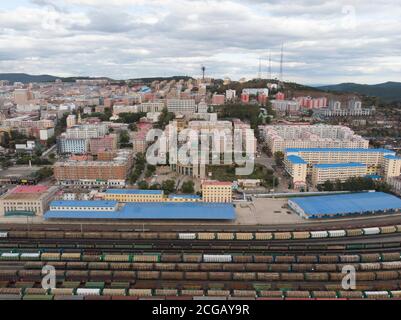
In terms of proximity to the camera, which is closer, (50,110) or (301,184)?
(301,184)

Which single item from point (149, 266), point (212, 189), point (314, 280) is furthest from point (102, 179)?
point (314, 280)

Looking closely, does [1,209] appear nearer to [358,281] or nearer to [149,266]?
[149,266]

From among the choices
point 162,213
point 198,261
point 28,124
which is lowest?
point 198,261

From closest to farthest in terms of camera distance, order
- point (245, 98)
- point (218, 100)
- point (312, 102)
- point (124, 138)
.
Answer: point (124, 138) < point (312, 102) < point (218, 100) < point (245, 98)

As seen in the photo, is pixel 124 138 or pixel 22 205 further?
pixel 124 138

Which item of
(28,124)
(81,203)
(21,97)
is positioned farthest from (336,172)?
(21,97)

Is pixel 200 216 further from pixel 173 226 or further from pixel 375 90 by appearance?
pixel 375 90

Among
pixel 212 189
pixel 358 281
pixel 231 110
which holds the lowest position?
Answer: pixel 358 281

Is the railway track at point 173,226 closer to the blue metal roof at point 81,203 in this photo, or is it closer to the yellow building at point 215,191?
the blue metal roof at point 81,203

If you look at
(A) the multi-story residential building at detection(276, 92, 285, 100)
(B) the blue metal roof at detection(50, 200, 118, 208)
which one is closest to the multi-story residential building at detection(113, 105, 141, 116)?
(A) the multi-story residential building at detection(276, 92, 285, 100)
